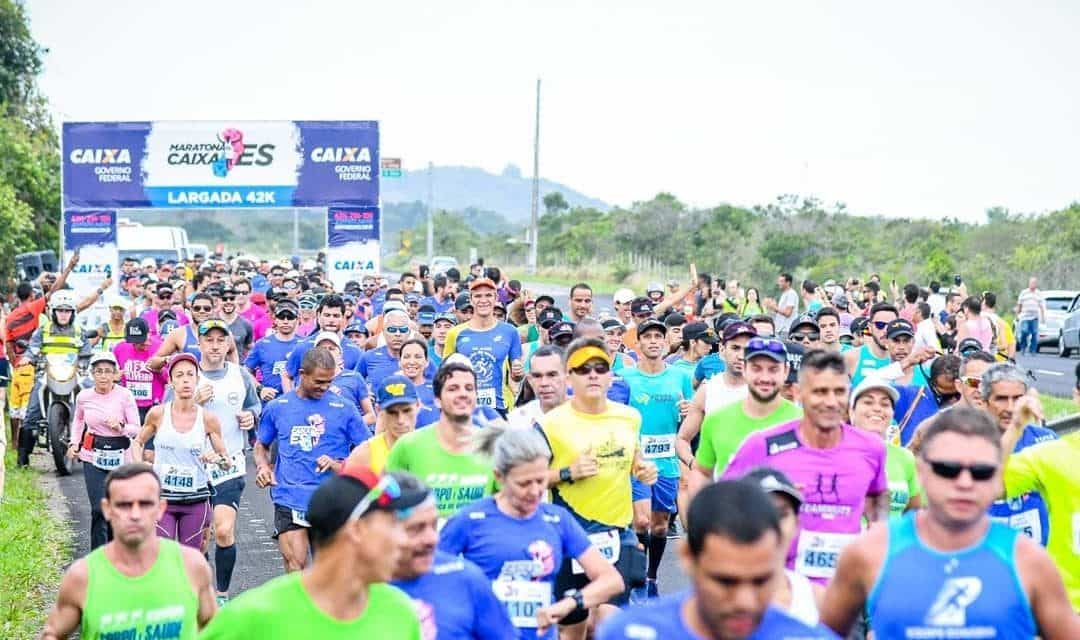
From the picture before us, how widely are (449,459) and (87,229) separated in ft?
76.8

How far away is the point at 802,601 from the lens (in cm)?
544

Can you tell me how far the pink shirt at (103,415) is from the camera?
38.6 feet

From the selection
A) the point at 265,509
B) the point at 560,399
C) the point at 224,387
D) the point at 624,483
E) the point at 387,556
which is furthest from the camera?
the point at 265,509

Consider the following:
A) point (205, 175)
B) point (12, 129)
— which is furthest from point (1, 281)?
point (205, 175)

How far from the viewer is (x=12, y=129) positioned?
34.9 meters

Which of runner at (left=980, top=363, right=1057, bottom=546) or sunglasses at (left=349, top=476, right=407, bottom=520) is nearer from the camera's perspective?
sunglasses at (left=349, top=476, right=407, bottom=520)

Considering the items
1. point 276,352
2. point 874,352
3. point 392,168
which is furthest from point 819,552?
point 392,168

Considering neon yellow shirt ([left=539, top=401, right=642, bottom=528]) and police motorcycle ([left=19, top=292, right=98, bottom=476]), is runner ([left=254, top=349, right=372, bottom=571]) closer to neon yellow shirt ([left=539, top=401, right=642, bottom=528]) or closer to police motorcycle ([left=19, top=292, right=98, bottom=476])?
neon yellow shirt ([left=539, top=401, right=642, bottom=528])

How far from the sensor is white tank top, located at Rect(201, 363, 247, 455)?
10.9m

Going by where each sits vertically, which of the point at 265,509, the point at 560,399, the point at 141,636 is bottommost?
the point at 265,509

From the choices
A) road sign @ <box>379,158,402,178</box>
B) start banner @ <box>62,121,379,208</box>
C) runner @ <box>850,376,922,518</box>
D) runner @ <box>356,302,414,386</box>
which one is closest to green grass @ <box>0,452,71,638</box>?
runner @ <box>356,302,414,386</box>

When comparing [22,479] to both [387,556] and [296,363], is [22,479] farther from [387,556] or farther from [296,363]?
[387,556]

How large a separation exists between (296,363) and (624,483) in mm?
5388

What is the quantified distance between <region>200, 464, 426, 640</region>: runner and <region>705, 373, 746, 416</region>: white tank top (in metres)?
5.68
